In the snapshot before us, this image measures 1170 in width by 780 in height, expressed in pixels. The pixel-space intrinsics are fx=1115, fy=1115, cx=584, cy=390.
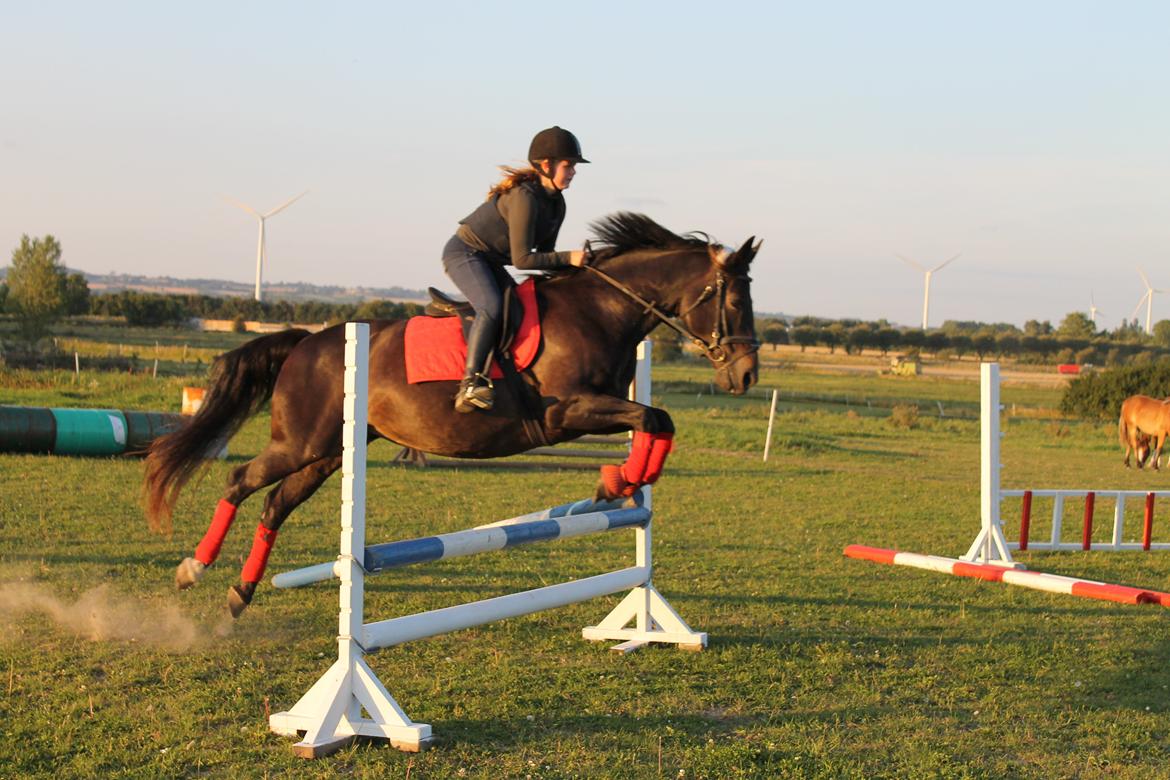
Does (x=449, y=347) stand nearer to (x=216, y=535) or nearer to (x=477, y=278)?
(x=477, y=278)

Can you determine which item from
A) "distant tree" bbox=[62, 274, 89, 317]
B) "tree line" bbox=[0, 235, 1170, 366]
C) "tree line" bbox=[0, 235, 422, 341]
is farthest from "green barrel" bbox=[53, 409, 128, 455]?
"distant tree" bbox=[62, 274, 89, 317]

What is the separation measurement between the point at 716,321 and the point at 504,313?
1046 mm

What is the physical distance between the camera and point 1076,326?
344 ft

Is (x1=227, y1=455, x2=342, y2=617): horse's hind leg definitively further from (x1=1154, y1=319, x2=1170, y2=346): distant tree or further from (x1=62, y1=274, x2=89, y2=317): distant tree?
(x1=1154, y1=319, x2=1170, y2=346): distant tree

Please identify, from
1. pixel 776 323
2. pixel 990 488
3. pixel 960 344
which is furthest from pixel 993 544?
pixel 776 323

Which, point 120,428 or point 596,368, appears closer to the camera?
point 596,368

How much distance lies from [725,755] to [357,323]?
7.84 feet

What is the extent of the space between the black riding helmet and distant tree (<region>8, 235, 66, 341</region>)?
5406cm

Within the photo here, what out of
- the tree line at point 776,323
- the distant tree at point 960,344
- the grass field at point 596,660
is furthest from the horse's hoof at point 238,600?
the distant tree at point 960,344

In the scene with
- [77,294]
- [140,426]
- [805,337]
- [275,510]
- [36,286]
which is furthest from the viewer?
[805,337]

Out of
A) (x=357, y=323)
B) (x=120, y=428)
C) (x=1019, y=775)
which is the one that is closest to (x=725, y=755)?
(x=1019, y=775)

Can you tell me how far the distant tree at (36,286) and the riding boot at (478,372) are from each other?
177 feet

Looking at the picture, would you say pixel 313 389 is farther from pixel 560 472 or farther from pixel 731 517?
pixel 560 472

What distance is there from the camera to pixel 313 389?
5652 mm
